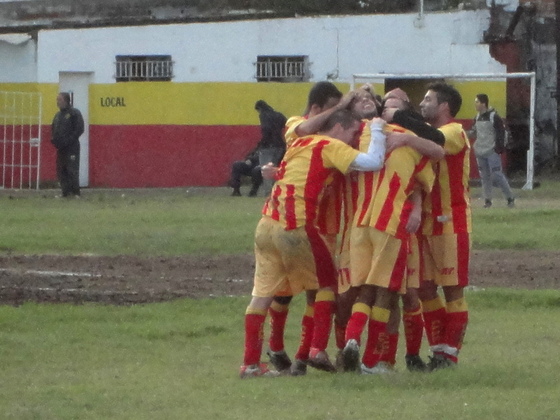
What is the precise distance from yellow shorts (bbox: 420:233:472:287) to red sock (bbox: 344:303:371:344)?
62 cm

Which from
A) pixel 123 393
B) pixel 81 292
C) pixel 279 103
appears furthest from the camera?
pixel 279 103

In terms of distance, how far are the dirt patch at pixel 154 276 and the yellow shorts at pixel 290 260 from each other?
3946 mm

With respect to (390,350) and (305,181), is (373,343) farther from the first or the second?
(305,181)

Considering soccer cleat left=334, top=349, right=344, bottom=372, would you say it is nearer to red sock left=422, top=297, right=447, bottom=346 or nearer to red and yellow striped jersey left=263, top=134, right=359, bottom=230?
red sock left=422, top=297, right=447, bottom=346

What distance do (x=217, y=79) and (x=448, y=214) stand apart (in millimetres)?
21111

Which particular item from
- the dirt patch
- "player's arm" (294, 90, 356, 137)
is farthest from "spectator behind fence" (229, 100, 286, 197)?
"player's arm" (294, 90, 356, 137)

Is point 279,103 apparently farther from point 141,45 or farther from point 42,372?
point 42,372

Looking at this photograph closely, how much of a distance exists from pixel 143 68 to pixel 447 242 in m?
22.0

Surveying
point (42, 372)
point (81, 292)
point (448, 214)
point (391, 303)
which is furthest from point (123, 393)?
point (81, 292)

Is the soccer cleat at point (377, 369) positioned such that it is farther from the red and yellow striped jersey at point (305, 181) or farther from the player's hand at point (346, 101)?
the player's hand at point (346, 101)

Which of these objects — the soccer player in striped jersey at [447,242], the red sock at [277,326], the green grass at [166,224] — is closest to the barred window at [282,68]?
the green grass at [166,224]

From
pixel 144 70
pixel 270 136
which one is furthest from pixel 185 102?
pixel 270 136

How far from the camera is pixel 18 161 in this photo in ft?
94.6

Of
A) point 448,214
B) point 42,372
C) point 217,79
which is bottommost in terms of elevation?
point 42,372
